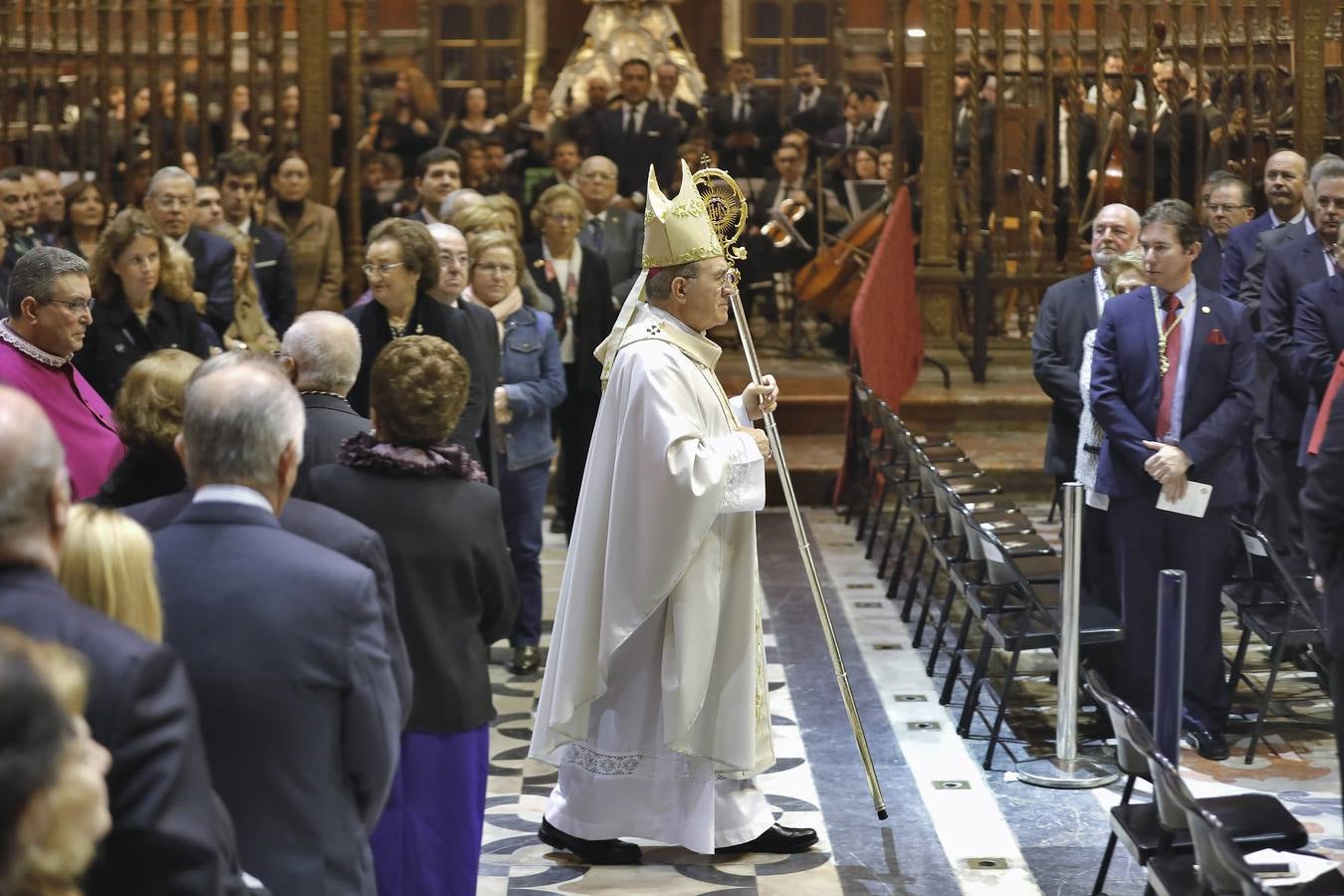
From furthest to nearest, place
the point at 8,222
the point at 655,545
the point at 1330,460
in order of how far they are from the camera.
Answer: the point at 8,222
the point at 655,545
the point at 1330,460

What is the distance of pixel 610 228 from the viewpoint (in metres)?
8.53

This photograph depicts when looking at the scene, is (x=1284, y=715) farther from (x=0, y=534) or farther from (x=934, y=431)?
(x=0, y=534)

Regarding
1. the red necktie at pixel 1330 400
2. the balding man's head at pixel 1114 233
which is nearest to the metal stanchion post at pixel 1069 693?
the red necktie at pixel 1330 400

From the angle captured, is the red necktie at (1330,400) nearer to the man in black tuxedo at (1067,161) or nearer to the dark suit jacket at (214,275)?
the dark suit jacket at (214,275)

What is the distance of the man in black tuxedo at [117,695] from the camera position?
221 centimetres

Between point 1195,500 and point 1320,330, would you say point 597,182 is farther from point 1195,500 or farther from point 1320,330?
point 1195,500

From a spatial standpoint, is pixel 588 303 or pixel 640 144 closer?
pixel 588 303

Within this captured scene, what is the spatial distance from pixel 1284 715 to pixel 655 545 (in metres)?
2.76

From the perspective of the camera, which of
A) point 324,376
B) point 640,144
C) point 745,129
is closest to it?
point 324,376

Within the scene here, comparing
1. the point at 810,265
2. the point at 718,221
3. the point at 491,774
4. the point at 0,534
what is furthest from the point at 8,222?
the point at 0,534

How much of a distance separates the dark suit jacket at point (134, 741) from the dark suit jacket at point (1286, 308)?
575cm

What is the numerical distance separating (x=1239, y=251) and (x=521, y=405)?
3550mm

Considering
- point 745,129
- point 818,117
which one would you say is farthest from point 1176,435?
point 818,117

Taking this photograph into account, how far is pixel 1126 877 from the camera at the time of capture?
15.6ft
